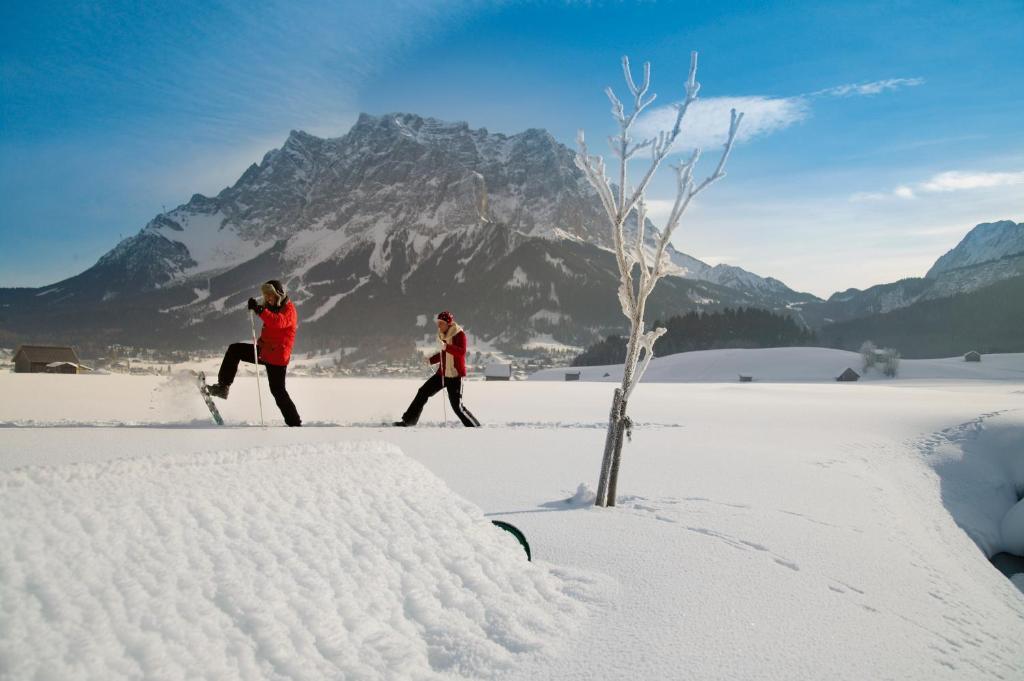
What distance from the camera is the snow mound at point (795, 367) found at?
65375mm

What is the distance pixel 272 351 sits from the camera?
33.3ft

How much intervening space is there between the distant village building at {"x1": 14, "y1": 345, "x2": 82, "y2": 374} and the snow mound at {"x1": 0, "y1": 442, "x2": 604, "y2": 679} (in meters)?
38.0

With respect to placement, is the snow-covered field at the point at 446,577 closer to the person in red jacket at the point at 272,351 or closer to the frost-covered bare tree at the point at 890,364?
the person in red jacket at the point at 272,351

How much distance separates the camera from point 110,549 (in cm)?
207

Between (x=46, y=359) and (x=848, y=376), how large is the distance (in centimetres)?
6831

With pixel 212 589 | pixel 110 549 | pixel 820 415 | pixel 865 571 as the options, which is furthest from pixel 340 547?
pixel 820 415

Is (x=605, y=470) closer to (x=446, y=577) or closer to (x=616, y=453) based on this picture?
(x=616, y=453)

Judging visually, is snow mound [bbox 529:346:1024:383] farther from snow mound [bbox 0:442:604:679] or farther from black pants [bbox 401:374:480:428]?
snow mound [bbox 0:442:604:679]

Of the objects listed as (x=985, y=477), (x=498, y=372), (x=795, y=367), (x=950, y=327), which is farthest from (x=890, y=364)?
(x=950, y=327)

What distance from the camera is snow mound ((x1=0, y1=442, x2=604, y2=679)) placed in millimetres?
1812

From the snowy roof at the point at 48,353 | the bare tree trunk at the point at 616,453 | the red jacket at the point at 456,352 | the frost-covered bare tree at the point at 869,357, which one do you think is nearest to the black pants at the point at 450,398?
the red jacket at the point at 456,352

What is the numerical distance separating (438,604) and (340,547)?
0.52 metres

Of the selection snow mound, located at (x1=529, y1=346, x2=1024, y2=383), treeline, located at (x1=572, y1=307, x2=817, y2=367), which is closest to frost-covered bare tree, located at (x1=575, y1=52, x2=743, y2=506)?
snow mound, located at (x1=529, y1=346, x2=1024, y2=383)

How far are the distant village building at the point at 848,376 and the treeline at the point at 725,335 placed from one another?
43.6m
